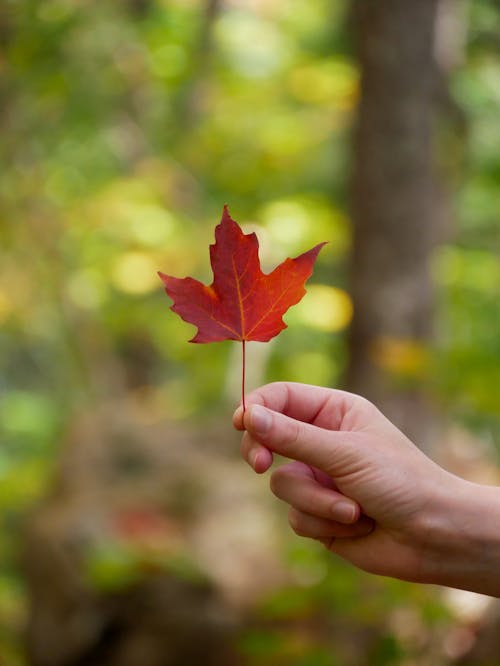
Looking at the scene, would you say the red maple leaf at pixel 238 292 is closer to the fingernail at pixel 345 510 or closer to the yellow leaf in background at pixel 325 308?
the fingernail at pixel 345 510

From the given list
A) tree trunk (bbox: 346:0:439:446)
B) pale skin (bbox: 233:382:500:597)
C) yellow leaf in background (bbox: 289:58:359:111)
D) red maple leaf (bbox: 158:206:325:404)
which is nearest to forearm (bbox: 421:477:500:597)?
pale skin (bbox: 233:382:500:597)

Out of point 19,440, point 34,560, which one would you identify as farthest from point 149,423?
point 19,440

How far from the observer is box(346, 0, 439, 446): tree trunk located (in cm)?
452

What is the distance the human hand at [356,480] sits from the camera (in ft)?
4.21

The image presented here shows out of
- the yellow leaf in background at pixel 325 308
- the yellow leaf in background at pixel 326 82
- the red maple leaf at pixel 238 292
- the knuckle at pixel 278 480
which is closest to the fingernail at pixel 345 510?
the knuckle at pixel 278 480

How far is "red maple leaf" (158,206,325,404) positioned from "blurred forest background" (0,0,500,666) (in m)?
1.79

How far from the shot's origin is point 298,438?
4.20 feet

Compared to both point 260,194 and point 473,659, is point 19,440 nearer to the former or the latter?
point 260,194

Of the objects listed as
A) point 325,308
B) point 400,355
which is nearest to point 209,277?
point 325,308

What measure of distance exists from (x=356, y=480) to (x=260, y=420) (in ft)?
0.57

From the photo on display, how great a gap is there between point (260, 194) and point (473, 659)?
4.45 m

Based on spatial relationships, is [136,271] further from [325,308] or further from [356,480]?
[356,480]

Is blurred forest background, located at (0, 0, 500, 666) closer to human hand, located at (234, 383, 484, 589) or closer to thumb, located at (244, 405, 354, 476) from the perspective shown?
human hand, located at (234, 383, 484, 589)

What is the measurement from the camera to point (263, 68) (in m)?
8.59
